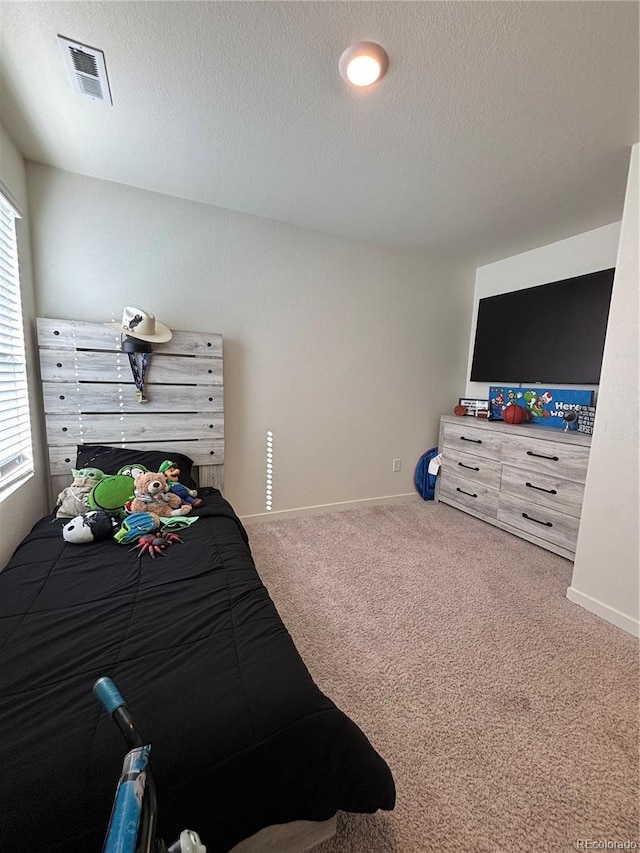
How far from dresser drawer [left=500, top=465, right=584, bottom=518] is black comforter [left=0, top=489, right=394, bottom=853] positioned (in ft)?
7.01

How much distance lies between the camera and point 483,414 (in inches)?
131

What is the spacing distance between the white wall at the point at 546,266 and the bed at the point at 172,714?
291 centimetres

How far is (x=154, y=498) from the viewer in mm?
1854

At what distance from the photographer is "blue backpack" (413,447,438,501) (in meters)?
3.49

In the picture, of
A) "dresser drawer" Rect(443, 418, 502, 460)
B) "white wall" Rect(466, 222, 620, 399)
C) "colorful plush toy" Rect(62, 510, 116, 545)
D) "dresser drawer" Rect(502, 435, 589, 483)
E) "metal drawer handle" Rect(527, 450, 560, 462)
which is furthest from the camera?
"dresser drawer" Rect(443, 418, 502, 460)

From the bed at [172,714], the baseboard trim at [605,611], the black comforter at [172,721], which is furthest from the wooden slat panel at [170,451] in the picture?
the baseboard trim at [605,611]

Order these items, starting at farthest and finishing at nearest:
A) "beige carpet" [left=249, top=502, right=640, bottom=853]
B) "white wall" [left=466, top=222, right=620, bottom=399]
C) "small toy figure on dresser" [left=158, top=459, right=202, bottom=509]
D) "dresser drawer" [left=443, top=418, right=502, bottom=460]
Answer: "dresser drawer" [left=443, top=418, right=502, bottom=460] → "white wall" [left=466, top=222, right=620, bottom=399] → "small toy figure on dresser" [left=158, top=459, right=202, bottom=509] → "beige carpet" [left=249, top=502, right=640, bottom=853]

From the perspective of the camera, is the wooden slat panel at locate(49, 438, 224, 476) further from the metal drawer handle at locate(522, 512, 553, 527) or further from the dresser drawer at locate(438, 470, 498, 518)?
the metal drawer handle at locate(522, 512, 553, 527)

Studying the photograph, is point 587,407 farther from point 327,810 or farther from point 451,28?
point 327,810

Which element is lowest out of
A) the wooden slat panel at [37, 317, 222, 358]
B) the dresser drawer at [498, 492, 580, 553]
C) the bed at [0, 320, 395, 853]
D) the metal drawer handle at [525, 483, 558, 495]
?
the dresser drawer at [498, 492, 580, 553]

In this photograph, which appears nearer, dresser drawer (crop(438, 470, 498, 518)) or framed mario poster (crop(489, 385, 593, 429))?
framed mario poster (crop(489, 385, 593, 429))

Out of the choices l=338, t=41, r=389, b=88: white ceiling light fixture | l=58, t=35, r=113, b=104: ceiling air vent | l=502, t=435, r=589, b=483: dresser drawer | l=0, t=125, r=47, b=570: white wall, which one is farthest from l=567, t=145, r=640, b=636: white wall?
l=0, t=125, r=47, b=570: white wall

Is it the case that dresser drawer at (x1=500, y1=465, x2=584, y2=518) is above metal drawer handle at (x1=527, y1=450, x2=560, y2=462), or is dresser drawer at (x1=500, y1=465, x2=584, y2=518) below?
below

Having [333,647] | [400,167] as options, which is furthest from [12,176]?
[333,647]
